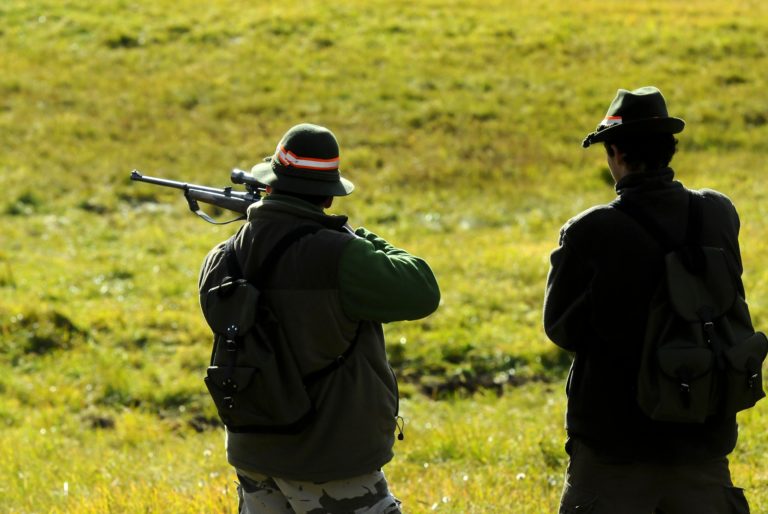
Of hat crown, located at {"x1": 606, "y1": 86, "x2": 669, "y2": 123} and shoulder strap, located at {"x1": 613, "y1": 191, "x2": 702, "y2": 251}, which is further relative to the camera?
hat crown, located at {"x1": 606, "y1": 86, "x2": 669, "y2": 123}

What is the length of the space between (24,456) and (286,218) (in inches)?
191

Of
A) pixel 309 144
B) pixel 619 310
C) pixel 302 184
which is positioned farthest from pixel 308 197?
pixel 619 310

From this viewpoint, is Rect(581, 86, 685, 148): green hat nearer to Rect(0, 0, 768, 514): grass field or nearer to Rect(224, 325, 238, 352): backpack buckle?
Rect(224, 325, 238, 352): backpack buckle

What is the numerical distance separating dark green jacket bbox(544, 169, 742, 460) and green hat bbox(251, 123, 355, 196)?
0.86 m

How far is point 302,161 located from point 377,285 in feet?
1.79

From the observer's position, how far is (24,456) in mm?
8023

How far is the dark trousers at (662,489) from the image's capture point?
374cm

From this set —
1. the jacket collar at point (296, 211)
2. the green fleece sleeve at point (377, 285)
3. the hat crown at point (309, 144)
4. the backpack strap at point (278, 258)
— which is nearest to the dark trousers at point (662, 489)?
the green fleece sleeve at point (377, 285)

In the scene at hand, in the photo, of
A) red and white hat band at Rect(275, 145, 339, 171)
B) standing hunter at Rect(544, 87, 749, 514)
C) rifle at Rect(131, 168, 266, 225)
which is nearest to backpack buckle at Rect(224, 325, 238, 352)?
red and white hat band at Rect(275, 145, 339, 171)

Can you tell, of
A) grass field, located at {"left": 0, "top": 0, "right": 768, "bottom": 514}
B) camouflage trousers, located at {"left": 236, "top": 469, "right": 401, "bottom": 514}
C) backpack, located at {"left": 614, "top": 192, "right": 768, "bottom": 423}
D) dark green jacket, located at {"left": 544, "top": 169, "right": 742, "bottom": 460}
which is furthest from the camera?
grass field, located at {"left": 0, "top": 0, "right": 768, "bottom": 514}

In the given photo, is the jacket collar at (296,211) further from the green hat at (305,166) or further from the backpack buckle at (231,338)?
the backpack buckle at (231,338)

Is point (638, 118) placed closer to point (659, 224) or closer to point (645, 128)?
point (645, 128)

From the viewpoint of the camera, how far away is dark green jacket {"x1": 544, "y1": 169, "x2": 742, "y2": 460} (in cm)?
371

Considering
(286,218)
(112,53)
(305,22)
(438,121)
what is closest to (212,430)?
(286,218)
